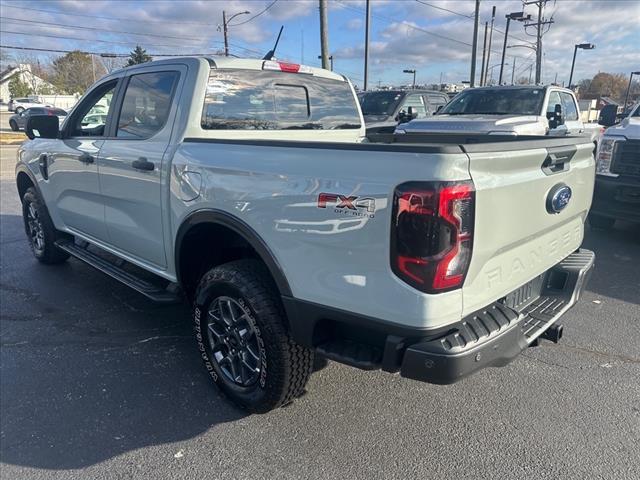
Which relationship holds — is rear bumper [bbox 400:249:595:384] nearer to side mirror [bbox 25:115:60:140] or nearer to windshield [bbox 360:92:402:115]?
side mirror [bbox 25:115:60:140]

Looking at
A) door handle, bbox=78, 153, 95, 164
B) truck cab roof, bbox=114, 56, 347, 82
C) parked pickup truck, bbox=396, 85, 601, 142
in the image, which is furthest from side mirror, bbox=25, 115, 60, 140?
parked pickup truck, bbox=396, 85, 601, 142

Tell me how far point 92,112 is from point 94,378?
2468mm

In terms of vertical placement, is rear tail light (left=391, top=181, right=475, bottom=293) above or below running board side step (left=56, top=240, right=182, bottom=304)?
above

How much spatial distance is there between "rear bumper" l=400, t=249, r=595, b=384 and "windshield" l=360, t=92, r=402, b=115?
9648 mm

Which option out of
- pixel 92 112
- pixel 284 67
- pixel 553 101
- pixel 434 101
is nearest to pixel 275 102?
pixel 284 67

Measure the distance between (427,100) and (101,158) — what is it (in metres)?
10.4

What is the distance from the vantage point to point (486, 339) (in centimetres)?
217

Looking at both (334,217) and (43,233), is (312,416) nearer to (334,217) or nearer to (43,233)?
(334,217)

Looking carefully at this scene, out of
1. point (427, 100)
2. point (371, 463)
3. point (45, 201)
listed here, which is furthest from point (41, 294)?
point (427, 100)

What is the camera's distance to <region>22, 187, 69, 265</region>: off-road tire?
5.16 metres

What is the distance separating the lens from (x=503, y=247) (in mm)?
2277

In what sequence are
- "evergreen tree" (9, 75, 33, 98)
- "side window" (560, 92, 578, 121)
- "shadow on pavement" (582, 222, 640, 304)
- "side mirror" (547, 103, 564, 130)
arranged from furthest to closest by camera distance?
"evergreen tree" (9, 75, 33, 98)
"side window" (560, 92, 578, 121)
"side mirror" (547, 103, 564, 130)
"shadow on pavement" (582, 222, 640, 304)

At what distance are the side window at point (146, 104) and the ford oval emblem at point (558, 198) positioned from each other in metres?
2.41

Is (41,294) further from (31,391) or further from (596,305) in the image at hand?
(596,305)
